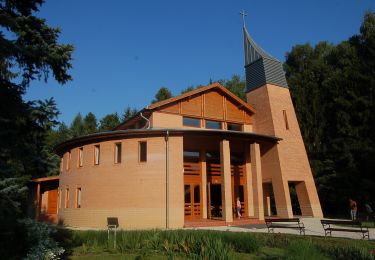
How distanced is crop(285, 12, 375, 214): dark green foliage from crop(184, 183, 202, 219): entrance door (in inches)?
544

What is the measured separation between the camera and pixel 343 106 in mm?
33438

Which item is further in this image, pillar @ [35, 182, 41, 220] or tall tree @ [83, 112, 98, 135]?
tall tree @ [83, 112, 98, 135]

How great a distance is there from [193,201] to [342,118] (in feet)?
57.6

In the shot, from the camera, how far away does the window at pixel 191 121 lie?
26.3m

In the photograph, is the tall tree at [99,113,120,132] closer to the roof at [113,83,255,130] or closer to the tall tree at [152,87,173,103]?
the tall tree at [152,87,173,103]

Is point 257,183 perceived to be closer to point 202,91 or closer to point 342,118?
point 202,91

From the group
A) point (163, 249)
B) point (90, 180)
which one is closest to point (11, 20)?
point (163, 249)

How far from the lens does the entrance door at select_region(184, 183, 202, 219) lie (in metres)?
23.7

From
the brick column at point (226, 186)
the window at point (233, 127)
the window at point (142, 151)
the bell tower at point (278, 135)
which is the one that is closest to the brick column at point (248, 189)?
the bell tower at point (278, 135)

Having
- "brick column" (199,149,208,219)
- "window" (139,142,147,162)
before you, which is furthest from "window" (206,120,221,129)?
"window" (139,142,147,162)

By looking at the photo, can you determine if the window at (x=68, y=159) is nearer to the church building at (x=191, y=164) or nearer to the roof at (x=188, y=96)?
the church building at (x=191, y=164)

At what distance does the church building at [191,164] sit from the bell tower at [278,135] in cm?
8

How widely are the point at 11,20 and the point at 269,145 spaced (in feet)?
68.7

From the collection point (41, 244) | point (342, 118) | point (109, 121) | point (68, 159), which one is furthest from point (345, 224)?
point (109, 121)
